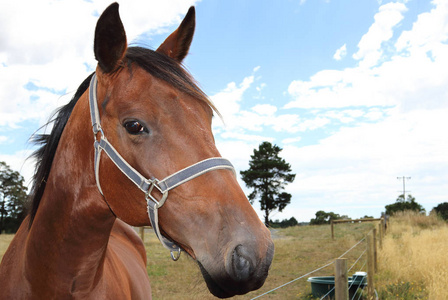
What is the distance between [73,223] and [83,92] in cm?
90

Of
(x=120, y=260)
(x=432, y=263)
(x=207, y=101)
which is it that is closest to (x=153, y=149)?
(x=207, y=101)

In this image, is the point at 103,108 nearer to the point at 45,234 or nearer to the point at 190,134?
the point at 190,134

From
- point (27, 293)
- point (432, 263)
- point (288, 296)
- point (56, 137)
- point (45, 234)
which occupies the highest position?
point (56, 137)

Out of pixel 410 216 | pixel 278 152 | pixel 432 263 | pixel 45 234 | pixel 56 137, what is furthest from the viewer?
pixel 278 152

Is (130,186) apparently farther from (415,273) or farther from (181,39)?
(415,273)

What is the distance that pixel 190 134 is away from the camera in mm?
1684

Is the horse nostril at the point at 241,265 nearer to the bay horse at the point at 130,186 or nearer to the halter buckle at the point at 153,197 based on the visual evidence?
the bay horse at the point at 130,186

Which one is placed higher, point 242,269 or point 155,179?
point 155,179

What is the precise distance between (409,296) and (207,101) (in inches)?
274

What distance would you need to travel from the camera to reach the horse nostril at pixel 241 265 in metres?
1.38

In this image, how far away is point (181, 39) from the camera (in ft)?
7.78

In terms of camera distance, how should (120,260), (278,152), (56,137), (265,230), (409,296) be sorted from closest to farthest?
(265,230)
(56,137)
(120,260)
(409,296)
(278,152)

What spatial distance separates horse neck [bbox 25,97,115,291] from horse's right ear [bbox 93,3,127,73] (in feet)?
1.05

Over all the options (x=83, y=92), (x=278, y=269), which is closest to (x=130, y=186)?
(x=83, y=92)
